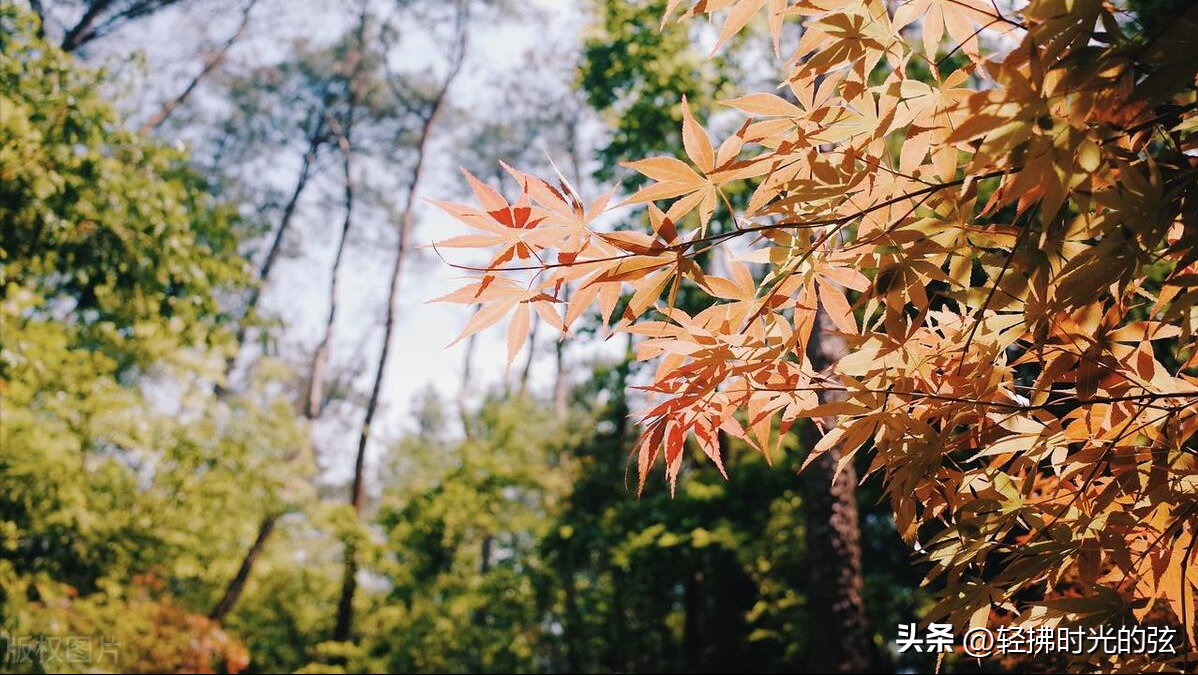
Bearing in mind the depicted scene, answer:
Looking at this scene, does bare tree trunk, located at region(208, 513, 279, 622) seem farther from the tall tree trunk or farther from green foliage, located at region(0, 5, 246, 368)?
the tall tree trunk

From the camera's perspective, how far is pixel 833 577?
11.7ft

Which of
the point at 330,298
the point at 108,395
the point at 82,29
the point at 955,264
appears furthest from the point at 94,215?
the point at 330,298

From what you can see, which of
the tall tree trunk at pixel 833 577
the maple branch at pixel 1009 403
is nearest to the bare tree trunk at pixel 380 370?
the tall tree trunk at pixel 833 577

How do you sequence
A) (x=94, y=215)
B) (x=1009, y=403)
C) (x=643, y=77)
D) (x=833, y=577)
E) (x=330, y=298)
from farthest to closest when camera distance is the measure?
(x=330, y=298)
(x=643, y=77)
(x=94, y=215)
(x=833, y=577)
(x=1009, y=403)

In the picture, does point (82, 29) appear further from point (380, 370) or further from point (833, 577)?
point (833, 577)

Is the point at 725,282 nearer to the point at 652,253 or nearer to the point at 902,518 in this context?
the point at 652,253

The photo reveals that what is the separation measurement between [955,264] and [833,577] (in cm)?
322

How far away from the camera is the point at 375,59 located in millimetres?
13258

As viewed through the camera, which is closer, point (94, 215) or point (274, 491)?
point (94, 215)

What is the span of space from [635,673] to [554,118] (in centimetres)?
1182

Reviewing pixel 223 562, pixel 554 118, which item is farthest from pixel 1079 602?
pixel 554 118

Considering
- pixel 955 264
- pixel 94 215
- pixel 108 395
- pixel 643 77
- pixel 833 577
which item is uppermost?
pixel 643 77

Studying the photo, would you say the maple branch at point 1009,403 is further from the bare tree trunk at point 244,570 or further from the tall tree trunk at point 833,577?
the bare tree trunk at point 244,570

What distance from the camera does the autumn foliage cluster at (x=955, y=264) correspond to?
0.62 meters
